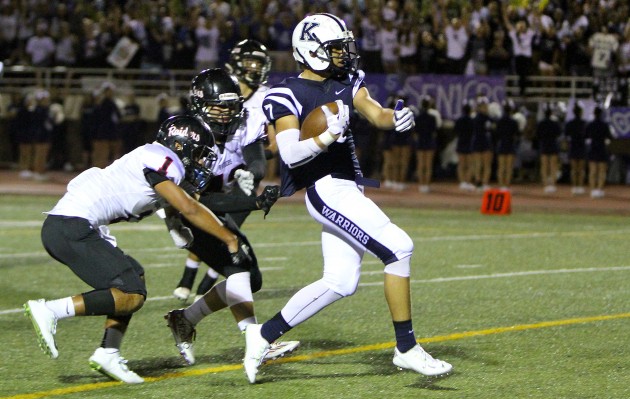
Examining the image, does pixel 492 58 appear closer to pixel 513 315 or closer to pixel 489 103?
pixel 489 103

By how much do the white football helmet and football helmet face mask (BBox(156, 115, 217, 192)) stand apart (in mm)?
658

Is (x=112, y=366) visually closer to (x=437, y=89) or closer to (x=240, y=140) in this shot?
(x=240, y=140)

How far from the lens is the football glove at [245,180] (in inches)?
266

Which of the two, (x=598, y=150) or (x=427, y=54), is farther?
(x=427, y=54)

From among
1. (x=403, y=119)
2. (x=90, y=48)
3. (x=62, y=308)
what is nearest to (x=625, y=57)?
(x=90, y=48)

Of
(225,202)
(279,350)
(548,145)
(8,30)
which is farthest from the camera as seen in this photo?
(8,30)

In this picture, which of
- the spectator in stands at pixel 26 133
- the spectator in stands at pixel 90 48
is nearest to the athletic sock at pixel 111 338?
the spectator in stands at pixel 26 133

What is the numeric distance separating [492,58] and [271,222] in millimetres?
6937

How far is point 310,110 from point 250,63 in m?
2.24

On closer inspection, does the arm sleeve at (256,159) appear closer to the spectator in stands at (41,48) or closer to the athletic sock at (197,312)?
the athletic sock at (197,312)

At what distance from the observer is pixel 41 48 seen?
23297mm

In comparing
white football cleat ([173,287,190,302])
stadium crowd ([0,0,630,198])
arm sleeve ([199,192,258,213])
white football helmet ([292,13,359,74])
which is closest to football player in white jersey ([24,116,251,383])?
arm sleeve ([199,192,258,213])

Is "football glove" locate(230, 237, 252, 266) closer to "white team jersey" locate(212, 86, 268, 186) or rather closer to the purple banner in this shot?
"white team jersey" locate(212, 86, 268, 186)

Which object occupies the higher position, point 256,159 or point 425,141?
point 256,159
